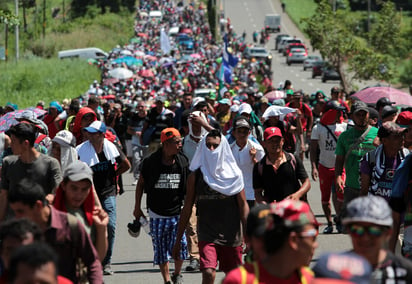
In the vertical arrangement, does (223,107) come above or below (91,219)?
below

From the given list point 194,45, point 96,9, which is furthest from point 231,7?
point 194,45

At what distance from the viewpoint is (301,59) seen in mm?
77688

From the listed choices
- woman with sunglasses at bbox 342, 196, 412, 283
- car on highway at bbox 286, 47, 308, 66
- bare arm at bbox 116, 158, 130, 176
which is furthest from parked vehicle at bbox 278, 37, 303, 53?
woman with sunglasses at bbox 342, 196, 412, 283

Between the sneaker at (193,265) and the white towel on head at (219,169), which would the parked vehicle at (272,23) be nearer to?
the sneaker at (193,265)

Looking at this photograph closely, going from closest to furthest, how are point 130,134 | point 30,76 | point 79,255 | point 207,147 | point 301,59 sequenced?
1. point 79,255
2. point 207,147
3. point 130,134
4. point 30,76
5. point 301,59

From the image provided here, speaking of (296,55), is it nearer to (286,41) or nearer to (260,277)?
(286,41)

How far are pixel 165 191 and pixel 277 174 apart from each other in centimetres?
140

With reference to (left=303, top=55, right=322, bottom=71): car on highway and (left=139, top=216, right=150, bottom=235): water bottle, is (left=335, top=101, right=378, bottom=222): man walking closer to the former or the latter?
(left=139, top=216, right=150, bottom=235): water bottle

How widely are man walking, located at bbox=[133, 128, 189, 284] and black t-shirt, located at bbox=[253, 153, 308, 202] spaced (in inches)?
44.2

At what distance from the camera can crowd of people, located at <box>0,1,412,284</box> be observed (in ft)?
15.8

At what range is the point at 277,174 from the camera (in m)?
9.41

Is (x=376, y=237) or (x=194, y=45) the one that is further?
(x=194, y=45)

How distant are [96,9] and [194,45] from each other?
40307mm

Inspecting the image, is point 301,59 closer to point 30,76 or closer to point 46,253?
point 30,76
